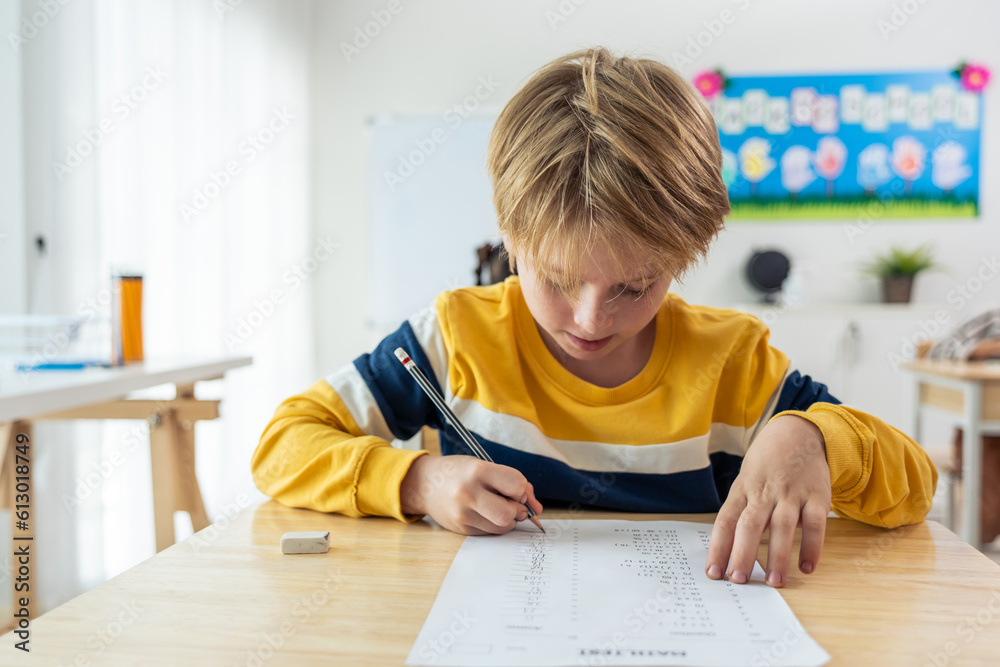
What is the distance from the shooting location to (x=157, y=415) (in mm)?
1536

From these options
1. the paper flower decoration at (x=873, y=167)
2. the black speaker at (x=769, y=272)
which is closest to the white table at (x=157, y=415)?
the black speaker at (x=769, y=272)

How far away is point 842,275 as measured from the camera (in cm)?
357

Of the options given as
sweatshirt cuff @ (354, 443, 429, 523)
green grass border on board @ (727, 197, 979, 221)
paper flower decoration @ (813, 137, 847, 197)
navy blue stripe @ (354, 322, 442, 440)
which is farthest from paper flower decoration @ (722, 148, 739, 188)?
sweatshirt cuff @ (354, 443, 429, 523)

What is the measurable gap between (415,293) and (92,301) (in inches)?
74.9

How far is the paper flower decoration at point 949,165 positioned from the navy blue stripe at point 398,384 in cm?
341

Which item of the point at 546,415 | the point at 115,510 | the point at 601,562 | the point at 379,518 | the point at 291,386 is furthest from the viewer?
the point at 291,386

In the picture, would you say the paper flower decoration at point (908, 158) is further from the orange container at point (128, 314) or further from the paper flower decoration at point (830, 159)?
the orange container at point (128, 314)

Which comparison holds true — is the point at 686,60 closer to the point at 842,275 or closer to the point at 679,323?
the point at 842,275

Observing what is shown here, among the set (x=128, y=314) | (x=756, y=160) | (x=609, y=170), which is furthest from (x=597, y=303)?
(x=756, y=160)

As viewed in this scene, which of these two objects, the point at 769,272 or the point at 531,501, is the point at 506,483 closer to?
the point at 531,501

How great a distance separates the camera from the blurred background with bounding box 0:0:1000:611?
1.89 m

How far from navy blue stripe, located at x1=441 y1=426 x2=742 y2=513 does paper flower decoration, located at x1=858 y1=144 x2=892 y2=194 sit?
3128 mm

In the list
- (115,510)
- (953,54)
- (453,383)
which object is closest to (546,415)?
(453,383)

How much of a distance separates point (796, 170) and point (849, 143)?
0.88 ft
